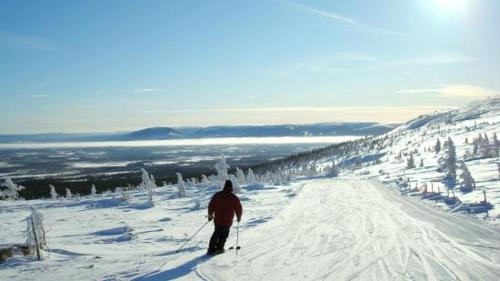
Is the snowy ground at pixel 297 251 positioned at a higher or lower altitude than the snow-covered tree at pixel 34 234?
lower

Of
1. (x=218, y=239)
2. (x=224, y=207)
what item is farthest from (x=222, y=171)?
(x=218, y=239)

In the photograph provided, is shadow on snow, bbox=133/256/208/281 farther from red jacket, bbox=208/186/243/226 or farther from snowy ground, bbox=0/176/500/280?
red jacket, bbox=208/186/243/226

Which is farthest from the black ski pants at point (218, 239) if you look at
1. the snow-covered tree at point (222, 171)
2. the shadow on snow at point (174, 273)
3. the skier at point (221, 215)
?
the snow-covered tree at point (222, 171)

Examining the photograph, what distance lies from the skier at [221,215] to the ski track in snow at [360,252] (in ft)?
1.60

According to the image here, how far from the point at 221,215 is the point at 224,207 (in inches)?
9.3

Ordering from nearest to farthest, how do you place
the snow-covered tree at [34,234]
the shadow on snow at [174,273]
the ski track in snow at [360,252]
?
the shadow on snow at [174,273] → the ski track in snow at [360,252] → the snow-covered tree at [34,234]

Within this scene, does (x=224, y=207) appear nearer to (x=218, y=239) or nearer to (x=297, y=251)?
(x=218, y=239)

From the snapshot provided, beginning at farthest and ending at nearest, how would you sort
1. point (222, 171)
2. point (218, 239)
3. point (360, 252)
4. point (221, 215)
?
point (222, 171), point (221, 215), point (218, 239), point (360, 252)

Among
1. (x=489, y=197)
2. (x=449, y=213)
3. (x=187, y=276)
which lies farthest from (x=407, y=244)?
(x=489, y=197)

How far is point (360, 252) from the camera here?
1304cm

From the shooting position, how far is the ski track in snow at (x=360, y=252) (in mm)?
10672

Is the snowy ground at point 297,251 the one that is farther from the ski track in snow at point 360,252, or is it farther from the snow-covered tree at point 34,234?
the snow-covered tree at point 34,234

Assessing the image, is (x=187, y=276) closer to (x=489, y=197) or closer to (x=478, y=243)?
(x=478, y=243)

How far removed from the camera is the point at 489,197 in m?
23.9
